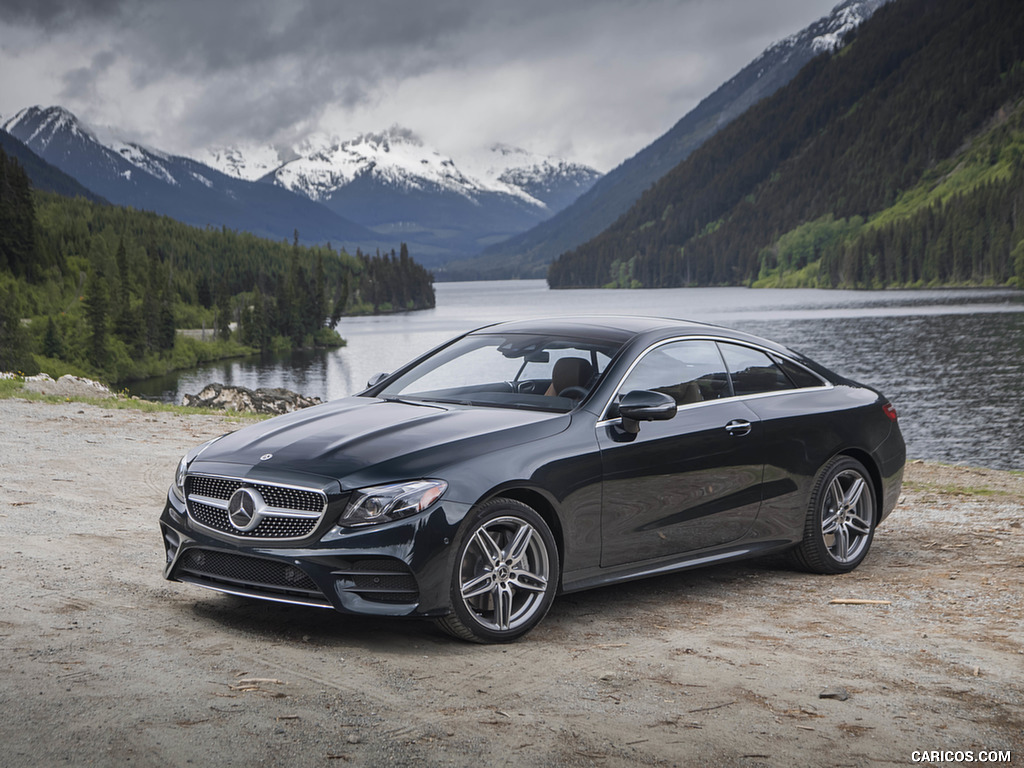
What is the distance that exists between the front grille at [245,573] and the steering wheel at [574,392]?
1921 millimetres

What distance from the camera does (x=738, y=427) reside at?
20.8 feet

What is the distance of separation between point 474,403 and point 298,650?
6.18 ft

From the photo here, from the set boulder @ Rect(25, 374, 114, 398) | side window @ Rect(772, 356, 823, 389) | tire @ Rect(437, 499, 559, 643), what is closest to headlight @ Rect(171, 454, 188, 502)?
tire @ Rect(437, 499, 559, 643)

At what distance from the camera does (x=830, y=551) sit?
710cm

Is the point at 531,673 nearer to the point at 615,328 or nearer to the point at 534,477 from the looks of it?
the point at 534,477

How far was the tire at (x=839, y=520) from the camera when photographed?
6891 mm

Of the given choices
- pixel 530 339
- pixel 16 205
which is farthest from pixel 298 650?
pixel 16 205

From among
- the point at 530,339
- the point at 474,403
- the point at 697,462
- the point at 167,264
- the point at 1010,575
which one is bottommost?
the point at 1010,575

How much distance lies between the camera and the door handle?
630 cm

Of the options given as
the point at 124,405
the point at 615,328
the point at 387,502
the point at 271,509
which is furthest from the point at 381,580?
the point at 124,405

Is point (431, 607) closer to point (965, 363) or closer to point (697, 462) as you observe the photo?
point (697, 462)

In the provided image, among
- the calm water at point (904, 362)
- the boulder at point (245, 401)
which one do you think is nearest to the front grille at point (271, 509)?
the calm water at point (904, 362)

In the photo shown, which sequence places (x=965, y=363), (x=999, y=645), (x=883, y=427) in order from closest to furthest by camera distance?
(x=999, y=645) < (x=883, y=427) < (x=965, y=363)

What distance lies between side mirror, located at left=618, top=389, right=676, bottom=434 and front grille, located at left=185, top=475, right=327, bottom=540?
177cm
